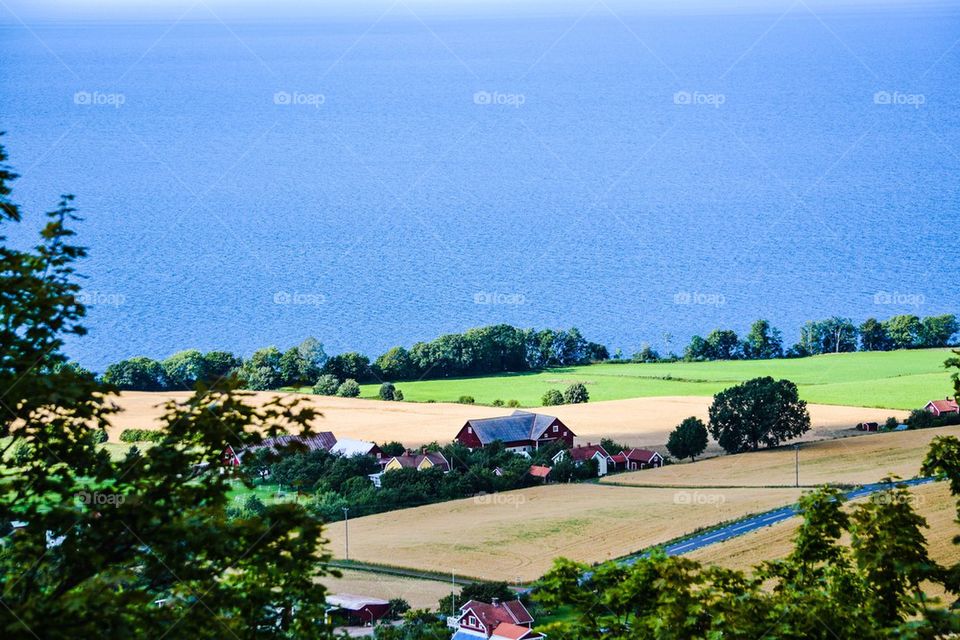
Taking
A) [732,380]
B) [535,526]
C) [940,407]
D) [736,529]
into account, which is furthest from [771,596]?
[732,380]

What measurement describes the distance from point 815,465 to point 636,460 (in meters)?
4.97

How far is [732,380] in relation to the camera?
Answer: 49969 mm

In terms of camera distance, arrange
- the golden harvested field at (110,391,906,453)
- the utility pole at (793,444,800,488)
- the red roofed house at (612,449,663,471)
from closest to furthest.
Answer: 1. the utility pole at (793,444,800,488)
2. the red roofed house at (612,449,663,471)
3. the golden harvested field at (110,391,906,453)

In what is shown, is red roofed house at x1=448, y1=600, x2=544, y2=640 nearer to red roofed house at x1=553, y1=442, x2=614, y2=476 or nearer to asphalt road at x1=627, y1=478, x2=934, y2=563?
asphalt road at x1=627, y1=478, x2=934, y2=563

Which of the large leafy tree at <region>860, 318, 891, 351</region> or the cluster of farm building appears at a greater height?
the large leafy tree at <region>860, 318, 891, 351</region>

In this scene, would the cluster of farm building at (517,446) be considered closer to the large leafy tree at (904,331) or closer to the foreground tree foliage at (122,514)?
the large leafy tree at (904,331)

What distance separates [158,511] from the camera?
580cm

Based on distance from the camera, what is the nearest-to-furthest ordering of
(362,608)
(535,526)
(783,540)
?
(362,608)
(783,540)
(535,526)

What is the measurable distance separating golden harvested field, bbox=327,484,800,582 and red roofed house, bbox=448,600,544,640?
370cm

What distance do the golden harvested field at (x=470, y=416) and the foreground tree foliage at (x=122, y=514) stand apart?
104 feet

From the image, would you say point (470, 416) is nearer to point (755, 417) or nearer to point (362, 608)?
point (755, 417)

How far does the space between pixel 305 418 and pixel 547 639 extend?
349cm

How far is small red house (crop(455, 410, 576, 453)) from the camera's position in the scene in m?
38.2

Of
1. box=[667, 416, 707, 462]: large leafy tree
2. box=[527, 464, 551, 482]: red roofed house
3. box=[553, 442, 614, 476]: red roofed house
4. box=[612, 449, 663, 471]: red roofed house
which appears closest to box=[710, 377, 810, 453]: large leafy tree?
box=[667, 416, 707, 462]: large leafy tree
